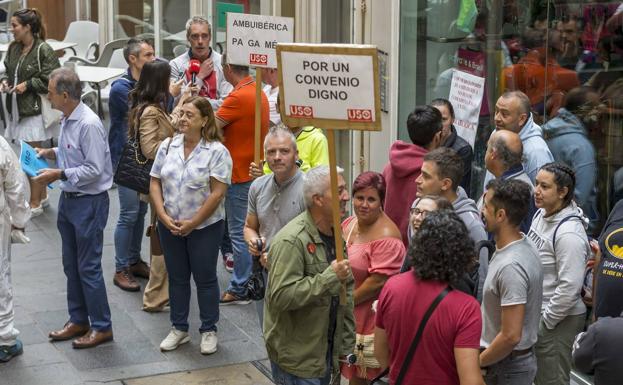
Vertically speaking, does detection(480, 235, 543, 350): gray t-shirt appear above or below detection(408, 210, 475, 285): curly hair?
below

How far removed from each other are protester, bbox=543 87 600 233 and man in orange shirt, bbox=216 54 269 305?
2.46m

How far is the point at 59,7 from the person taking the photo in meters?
24.4

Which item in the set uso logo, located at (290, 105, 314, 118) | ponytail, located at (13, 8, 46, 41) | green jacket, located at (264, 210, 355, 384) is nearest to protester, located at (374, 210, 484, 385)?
green jacket, located at (264, 210, 355, 384)

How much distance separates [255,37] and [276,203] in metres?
2.57

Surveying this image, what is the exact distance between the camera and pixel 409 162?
24.9ft

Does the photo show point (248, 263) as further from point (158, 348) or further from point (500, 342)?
point (500, 342)

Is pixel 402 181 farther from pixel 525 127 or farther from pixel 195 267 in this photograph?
pixel 195 267

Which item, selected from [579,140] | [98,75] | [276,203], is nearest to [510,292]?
[276,203]

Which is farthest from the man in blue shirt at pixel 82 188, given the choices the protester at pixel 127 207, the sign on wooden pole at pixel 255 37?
the sign on wooden pole at pixel 255 37

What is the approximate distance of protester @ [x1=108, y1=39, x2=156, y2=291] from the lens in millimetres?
9969

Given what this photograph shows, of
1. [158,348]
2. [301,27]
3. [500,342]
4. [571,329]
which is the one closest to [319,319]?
[500,342]

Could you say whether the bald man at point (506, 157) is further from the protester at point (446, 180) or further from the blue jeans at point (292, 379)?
the blue jeans at point (292, 379)

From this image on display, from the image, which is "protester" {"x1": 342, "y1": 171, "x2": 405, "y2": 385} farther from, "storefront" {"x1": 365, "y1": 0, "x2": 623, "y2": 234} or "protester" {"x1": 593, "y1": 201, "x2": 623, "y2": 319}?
"storefront" {"x1": 365, "y1": 0, "x2": 623, "y2": 234}

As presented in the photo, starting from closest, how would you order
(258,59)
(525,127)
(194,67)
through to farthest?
1. (525,127)
2. (258,59)
3. (194,67)
